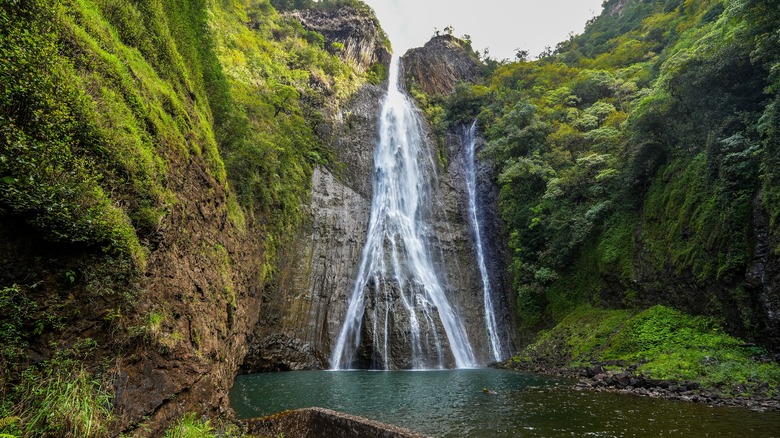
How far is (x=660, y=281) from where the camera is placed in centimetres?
1513

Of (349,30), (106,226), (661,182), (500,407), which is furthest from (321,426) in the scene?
(349,30)

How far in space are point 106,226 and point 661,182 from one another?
796 inches

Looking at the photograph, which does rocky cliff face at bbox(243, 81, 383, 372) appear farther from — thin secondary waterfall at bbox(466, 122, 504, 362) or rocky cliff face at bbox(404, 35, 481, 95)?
rocky cliff face at bbox(404, 35, 481, 95)

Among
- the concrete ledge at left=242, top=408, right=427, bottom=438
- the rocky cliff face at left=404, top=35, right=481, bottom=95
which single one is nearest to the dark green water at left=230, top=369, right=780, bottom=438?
the concrete ledge at left=242, top=408, right=427, bottom=438

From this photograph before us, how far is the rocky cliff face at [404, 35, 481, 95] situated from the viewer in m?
45.3

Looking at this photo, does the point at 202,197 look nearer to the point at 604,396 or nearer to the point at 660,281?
the point at 604,396

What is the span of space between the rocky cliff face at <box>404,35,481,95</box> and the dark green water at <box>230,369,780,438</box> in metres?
37.5

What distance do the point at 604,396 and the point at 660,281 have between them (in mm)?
7273

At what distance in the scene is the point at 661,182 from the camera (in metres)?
16.8

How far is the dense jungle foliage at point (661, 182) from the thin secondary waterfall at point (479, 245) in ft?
6.64

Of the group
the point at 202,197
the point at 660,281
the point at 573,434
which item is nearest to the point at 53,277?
the point at 202,197

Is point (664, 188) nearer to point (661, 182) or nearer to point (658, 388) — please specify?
point (661, 182)

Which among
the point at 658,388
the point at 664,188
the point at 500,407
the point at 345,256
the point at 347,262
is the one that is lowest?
the point at 500,407

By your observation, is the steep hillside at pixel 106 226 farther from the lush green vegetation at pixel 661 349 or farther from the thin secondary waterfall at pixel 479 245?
the thin secondary waterfall at pixel 479 245
